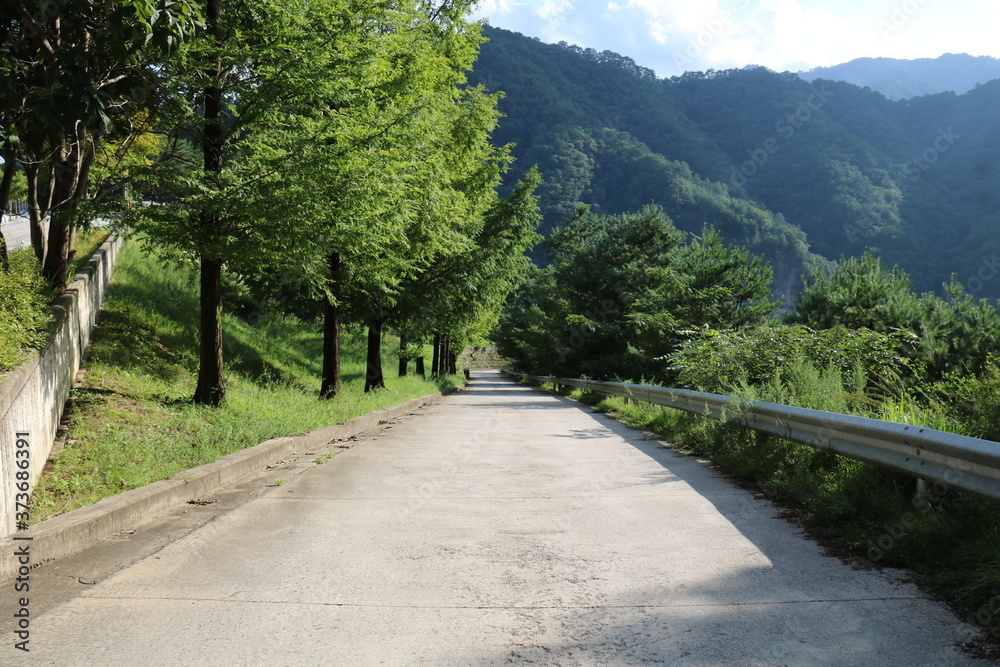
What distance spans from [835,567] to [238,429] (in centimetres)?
708

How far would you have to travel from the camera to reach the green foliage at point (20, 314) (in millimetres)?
6463

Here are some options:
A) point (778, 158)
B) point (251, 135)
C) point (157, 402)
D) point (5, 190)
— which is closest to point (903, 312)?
point (251, 135)

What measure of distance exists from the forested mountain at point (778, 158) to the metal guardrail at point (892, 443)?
238 ft

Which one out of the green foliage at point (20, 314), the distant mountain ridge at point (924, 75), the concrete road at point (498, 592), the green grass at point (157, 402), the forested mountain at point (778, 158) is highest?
the distant mountain ridge at point (924, 75)

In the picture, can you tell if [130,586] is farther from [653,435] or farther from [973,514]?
[653,435]

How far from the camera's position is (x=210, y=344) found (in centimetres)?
1159

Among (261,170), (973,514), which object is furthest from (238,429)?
(973,514)

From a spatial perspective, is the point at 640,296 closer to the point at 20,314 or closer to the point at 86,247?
the point at 86,247

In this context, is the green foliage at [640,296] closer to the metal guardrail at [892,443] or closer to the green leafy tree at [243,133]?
the green leafy tree at [243,133]

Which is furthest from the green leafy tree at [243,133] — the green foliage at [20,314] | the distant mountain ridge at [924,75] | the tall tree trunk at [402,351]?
the distant mountain ridge at [924,75]

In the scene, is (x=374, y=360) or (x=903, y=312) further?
(x=374, y=360)

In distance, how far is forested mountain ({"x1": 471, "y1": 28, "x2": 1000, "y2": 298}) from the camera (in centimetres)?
8412

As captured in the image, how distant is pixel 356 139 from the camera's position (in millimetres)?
11227

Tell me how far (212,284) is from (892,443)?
10076 millimetres
